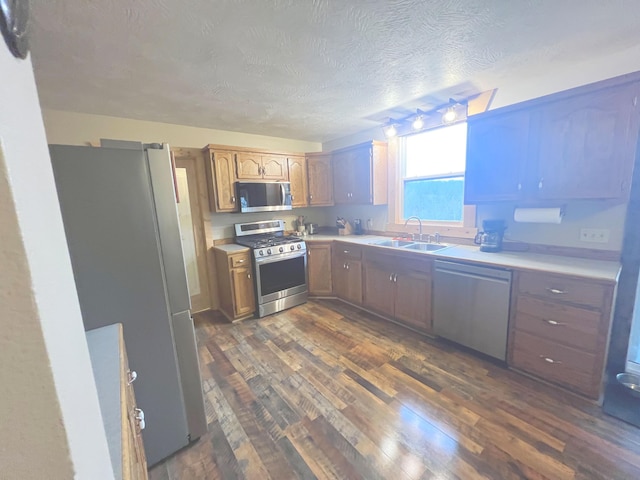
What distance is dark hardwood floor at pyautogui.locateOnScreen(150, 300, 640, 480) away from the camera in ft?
4.67

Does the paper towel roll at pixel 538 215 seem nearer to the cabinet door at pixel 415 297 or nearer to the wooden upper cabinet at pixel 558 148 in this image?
the wooden upper cabinet at pixel 558 148

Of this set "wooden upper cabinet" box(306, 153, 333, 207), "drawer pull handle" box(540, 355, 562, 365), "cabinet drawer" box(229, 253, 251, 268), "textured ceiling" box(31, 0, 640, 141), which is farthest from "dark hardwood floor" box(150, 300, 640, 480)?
"textured ceiling" box(31, 0, 640, 141)

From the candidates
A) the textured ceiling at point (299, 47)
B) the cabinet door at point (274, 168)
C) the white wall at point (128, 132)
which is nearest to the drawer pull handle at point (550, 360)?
the textured ceiling at point (299, 47)

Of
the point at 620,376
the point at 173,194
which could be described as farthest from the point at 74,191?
the point at 620,376

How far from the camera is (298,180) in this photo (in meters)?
3.89

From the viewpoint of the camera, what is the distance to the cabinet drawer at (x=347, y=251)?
10.9 feet

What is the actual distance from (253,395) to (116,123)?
296 centimetres

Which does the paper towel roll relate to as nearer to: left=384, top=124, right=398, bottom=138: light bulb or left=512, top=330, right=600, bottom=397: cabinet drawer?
left=512, top=330, right=600, bottom=397: cabinet drawer

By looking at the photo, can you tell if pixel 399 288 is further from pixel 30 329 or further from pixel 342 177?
pixel 30 329

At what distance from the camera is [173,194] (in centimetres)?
141

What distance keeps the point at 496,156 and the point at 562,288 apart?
45.0 inches

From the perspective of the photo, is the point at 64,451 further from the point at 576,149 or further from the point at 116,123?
the point at 116,123

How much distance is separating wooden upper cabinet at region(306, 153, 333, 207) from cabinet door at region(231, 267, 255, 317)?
148 centimetres

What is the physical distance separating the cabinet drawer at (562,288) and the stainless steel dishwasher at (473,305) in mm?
122
